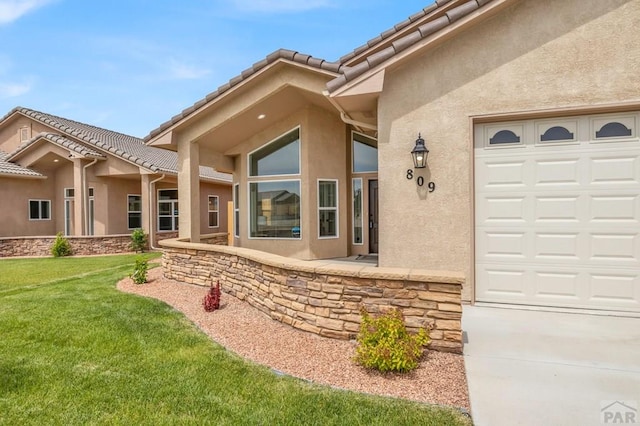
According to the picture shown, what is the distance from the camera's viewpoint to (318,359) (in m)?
4.14

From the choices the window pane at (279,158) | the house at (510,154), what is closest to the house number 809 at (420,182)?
the house at (510,154)

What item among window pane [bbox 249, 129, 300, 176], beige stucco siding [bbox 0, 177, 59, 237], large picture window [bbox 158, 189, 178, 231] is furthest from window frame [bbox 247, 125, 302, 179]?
beige stucco siding [bbox 0, 177, 59, 237]

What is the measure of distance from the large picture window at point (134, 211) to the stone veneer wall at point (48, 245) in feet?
7.27

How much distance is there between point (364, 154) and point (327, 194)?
5.95ft

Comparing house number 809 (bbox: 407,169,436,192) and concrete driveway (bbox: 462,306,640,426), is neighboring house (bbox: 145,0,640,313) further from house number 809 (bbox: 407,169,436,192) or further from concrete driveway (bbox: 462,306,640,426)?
concrete driveway (bbox: 462,306,640,426)

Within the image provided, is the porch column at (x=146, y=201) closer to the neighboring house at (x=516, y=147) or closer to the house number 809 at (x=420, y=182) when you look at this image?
the neighboring house at (x=516, y=147)

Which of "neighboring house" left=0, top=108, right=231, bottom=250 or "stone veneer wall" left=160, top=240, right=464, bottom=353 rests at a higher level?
"neighboring house" left=0, top=108, right=231, bottom=250

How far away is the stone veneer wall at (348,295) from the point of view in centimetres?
414

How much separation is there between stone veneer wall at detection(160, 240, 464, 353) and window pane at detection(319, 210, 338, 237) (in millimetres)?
4510

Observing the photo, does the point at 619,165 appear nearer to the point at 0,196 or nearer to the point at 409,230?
the point at 409,230

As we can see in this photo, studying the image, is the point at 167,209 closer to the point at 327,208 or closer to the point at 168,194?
the point at 168,194

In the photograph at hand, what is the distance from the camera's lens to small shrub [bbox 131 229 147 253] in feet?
52.5

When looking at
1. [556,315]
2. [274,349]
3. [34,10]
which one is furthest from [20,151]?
[556,315]

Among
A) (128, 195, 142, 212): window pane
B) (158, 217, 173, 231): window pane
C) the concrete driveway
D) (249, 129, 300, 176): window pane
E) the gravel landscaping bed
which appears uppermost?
(249, 129, 300, 176): window pane
